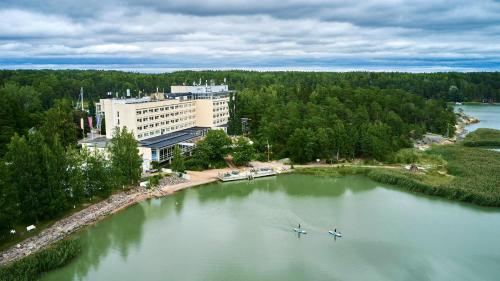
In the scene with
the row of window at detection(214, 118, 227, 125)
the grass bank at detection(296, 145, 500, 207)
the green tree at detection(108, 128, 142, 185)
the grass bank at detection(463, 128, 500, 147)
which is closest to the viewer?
the grass bank at detection(296, 145, 500, 207)

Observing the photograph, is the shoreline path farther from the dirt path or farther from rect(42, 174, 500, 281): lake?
rect(42, 174, 500, 281): lake

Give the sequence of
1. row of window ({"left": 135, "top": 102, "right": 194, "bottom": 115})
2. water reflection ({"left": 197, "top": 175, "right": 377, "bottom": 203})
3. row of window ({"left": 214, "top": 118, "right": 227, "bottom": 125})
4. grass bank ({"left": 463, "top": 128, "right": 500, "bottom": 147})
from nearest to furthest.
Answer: water reflection ({"left": 197, "top": 175, "right": 377, "bottom": 203}), row of window ({"left": 135, "top": 102, "right": 194, "bottom": 115}), row of window ({"left": 214, "top": 118, "right": 227, "bottom": 125}), grass bank ({"left": 463, "top": 128, "right": 500, "bottom": 147})

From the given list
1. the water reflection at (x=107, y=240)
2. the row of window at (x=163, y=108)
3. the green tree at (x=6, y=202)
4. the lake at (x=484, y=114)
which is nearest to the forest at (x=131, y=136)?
the green tree at (x=6, y=202)

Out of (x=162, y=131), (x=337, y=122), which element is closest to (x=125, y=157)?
(x=162, y=131)

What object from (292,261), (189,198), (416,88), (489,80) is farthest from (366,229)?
(489,80)

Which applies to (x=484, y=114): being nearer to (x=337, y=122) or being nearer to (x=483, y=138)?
(x=483, y=138)

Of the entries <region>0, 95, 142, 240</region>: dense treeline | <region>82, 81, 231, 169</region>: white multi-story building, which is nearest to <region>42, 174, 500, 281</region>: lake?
<region>0, 95, 142, 240</region>: dense treeline

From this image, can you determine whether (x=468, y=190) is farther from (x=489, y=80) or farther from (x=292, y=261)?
(x=489, y=80)
